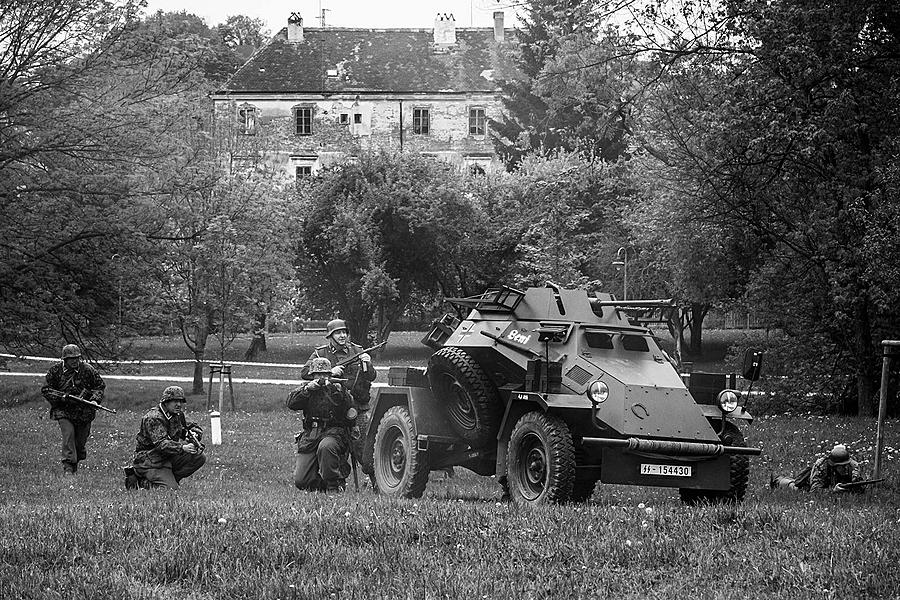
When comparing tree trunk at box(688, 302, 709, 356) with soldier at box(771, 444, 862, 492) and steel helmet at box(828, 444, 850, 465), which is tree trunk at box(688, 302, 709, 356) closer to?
soldier at box(771, 444, 862, 492)

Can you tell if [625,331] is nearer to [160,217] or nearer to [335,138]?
[160,217]

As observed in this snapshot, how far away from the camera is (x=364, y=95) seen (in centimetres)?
6706

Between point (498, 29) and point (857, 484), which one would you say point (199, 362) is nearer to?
point (857, 484)

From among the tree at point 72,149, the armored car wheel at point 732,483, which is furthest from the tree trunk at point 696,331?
the armored car wheel at point 732,483

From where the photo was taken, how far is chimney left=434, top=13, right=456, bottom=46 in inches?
2744

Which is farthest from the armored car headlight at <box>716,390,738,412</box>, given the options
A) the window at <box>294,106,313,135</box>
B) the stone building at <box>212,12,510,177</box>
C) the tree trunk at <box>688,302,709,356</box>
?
the window at <box>294,106,313,135</box>

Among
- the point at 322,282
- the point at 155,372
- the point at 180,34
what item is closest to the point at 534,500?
the point at 180,34

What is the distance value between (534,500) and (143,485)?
4852 millimetres

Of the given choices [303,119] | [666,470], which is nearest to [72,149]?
[666,470]

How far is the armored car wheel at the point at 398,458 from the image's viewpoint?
14.2m

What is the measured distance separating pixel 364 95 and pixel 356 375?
2070 inches

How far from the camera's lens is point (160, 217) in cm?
2594

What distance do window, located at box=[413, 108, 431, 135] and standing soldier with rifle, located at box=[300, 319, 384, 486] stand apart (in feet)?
169

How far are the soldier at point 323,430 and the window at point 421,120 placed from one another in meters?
54.0
